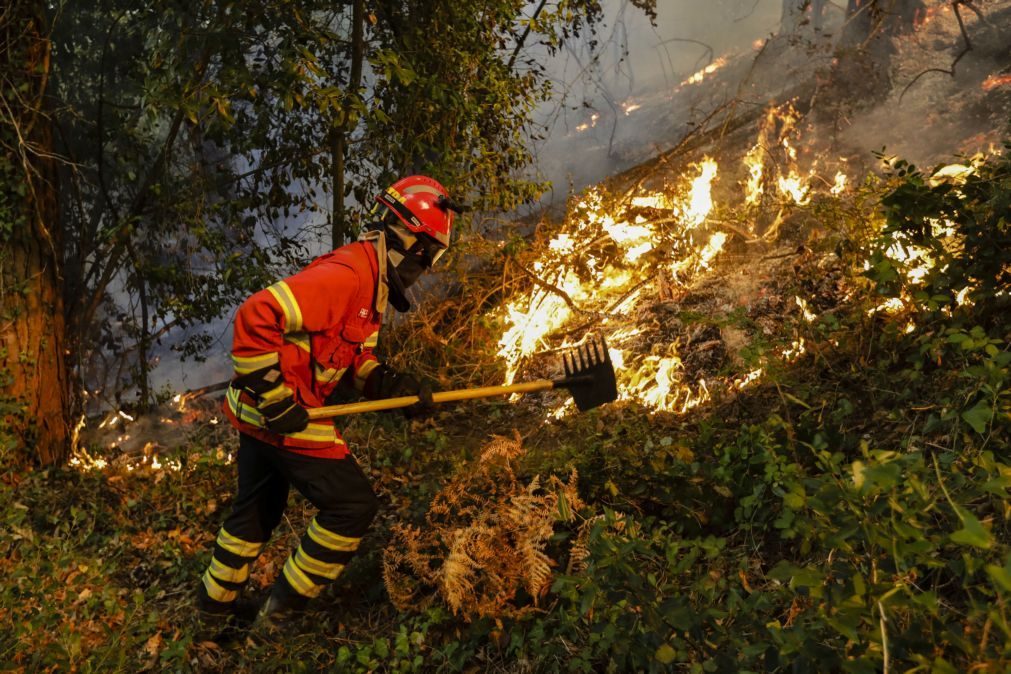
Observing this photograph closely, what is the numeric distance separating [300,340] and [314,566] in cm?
114

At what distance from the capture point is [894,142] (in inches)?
325

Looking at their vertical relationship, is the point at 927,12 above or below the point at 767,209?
above

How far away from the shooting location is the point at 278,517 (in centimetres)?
417

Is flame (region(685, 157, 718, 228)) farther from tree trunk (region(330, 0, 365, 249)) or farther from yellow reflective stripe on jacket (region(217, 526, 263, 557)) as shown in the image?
yellow reflective stripe on jacket (region(217, 526, 263, 557))

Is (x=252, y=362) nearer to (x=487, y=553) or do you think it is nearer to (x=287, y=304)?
(x=287, y=304)

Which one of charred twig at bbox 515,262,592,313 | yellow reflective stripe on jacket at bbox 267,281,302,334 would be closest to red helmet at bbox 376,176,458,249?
yellow reflective stripe on jacket at bbox 267,281,302,334

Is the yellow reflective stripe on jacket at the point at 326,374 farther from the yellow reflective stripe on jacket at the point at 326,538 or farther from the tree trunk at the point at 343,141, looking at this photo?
the tree trunk at the point at 343,141

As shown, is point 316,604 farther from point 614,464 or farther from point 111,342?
point 111,342

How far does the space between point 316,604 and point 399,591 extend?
616 mm

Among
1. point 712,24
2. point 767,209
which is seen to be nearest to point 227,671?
point 767,209

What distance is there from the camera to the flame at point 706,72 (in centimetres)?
1533

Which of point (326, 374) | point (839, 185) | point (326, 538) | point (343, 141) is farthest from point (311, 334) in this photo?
point (839, 185)

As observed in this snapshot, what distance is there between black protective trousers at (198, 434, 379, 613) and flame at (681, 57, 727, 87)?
13630mm

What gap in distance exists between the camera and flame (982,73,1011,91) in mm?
7977
